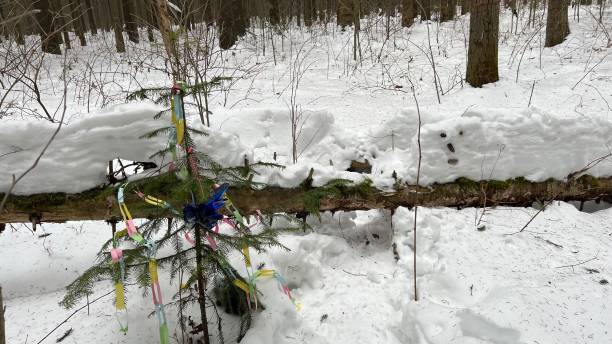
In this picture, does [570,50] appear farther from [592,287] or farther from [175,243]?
[175,243]

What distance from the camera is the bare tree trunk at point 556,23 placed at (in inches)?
261

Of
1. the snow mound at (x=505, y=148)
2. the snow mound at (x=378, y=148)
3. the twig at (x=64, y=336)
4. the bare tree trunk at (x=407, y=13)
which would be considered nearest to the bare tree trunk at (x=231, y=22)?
the bare tree trunk at (x=407, y=13)

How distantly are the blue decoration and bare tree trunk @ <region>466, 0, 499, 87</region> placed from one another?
4.64 metres

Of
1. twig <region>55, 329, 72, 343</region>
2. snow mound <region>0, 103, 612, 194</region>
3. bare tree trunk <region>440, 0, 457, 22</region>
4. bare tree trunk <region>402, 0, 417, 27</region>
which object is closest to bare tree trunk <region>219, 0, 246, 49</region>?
bare tree trunk <region>402, 0, 417, 27</region>

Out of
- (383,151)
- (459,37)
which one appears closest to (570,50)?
(459,37)

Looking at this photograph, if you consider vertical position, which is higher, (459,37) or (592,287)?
(459,37)

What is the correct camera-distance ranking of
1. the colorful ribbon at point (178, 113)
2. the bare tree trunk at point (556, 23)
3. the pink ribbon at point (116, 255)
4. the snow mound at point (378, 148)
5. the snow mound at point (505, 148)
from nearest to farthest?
the pink ribbon at point (116, 255), the colorful ribbon at point (178, 113), the snow mound at point (378, 148), the snow mound at point (505, 148), the bare tree trunk at point (556, 23)

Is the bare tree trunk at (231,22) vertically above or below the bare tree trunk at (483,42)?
above

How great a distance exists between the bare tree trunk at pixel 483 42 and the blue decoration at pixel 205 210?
15.2 ft

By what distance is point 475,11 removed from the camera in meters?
4.84

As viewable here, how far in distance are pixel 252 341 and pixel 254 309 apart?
0.18 meters

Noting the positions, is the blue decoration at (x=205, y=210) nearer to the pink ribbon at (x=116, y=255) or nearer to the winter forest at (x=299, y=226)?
the winter forest at (x=299, y=226)

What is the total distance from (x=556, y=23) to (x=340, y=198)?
260 inches

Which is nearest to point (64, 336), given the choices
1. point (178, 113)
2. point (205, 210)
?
point (205, 210)
